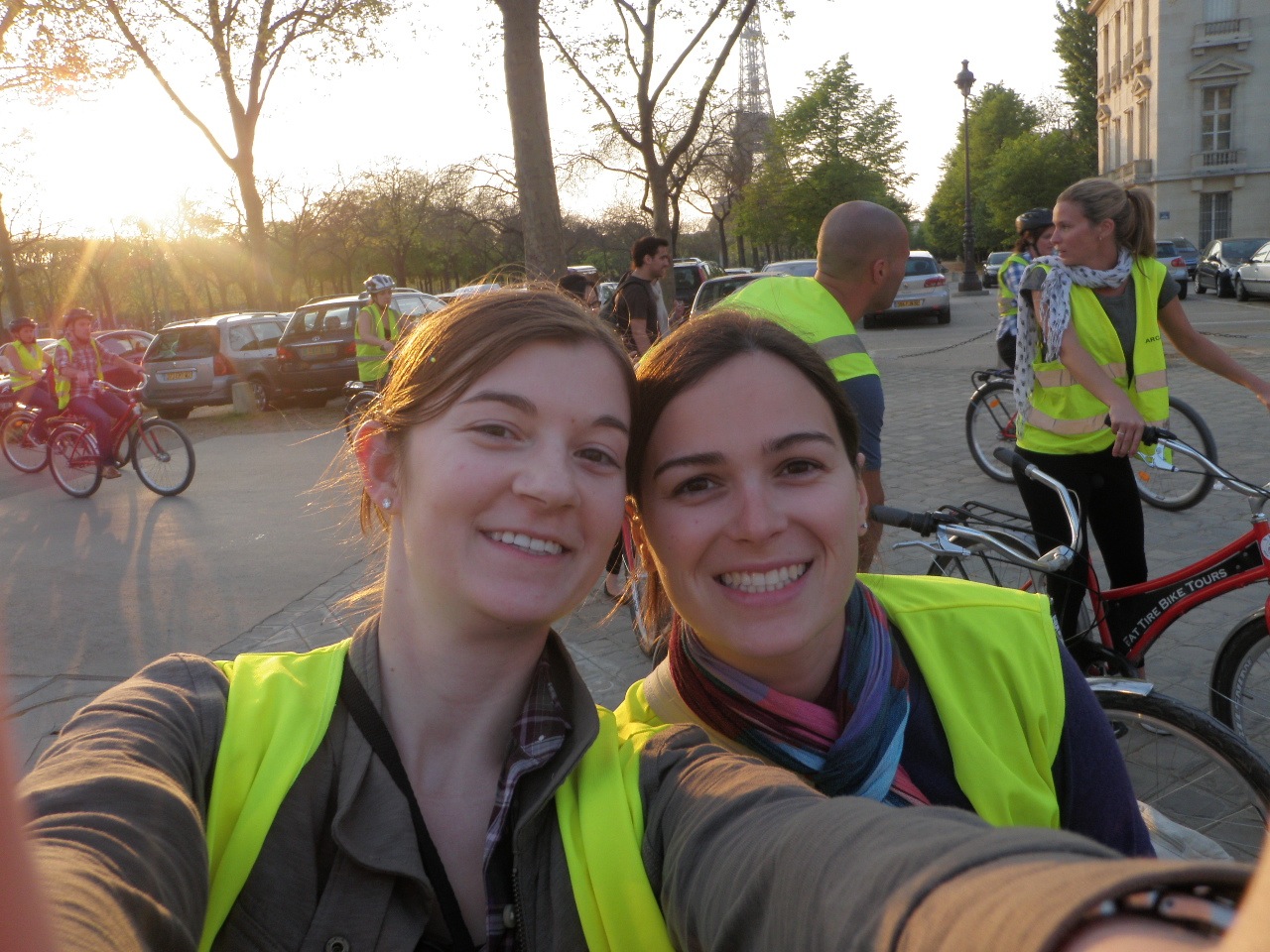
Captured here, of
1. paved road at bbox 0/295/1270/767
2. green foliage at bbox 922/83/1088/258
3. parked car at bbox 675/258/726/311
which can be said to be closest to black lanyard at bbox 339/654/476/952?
paved road at bbox 0/295/1270/767

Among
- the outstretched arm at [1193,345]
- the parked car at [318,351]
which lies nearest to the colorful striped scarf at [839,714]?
the outstretched arm at [1193,345]

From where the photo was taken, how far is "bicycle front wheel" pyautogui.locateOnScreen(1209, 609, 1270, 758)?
334 centimetres

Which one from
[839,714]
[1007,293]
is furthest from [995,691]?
[1007,293]

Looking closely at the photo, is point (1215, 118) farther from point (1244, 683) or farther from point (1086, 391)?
point (1244, 683)

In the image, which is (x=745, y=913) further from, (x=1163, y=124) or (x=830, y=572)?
(x=1163, y=124)

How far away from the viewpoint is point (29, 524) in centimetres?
902

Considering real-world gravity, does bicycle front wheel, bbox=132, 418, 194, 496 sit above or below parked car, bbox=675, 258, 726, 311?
below

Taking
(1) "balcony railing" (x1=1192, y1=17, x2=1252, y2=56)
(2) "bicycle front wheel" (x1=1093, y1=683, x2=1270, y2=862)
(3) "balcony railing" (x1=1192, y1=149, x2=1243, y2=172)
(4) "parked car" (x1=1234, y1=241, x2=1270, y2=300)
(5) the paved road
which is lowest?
(5) the paved road

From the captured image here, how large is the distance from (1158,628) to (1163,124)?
48478 mm

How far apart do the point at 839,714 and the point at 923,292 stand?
24201 millimetres

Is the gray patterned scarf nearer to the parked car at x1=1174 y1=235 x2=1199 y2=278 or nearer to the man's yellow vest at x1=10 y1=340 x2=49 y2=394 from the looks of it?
the man's yellow vest at x1=10 y1=340 x2=49 y2=394

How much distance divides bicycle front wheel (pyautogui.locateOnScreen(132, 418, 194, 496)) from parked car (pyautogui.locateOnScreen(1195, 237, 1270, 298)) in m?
26.4

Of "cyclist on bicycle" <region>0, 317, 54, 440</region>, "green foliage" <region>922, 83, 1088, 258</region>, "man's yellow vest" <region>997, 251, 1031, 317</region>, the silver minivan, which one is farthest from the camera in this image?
"green foliage" <region>922, 83, 1088, 258</region>

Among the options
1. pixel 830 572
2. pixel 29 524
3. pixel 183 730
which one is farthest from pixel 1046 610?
pixel 29 524
